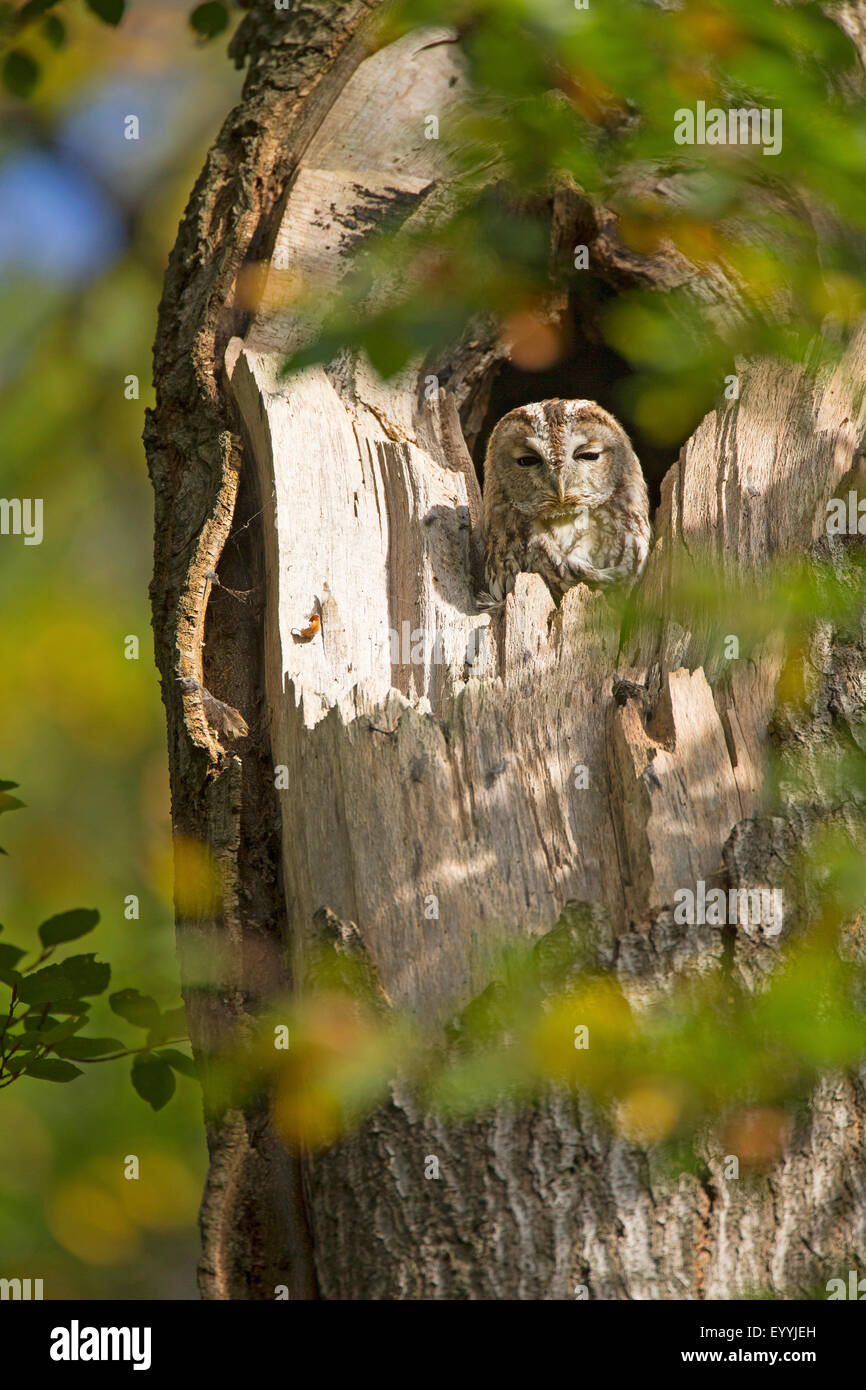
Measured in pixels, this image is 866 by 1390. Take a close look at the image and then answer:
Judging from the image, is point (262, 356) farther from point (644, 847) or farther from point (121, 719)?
point (121, 719)

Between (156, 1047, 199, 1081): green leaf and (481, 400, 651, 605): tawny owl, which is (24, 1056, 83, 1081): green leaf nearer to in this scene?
(156, 1047, 199, 1081): green leaf

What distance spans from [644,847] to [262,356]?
2.07 meters

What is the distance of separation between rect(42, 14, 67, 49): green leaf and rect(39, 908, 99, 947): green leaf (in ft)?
12.6

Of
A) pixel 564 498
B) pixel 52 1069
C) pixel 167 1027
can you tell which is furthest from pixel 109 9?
pixel 52 1069

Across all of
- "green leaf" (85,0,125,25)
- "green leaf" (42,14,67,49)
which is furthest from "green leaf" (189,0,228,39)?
"green leaf" (42,14,67,49)

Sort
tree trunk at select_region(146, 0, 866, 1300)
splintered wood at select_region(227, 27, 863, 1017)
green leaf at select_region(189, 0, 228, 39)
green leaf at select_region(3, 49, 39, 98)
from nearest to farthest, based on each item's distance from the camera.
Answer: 1. tree trunk at select_region(146, 0, 866, 1300)
2. splintered wood at select_region(227, 27, 863, 1017)
3. green leaf at select_region(3, 49, 39, 98)
4. green leaf at select_region(189, 0, 228, 39)

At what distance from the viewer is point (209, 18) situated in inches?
198

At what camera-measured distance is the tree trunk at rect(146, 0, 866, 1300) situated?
2.15 meters

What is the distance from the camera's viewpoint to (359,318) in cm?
218

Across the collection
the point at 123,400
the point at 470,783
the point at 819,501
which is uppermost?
the point at 123,400

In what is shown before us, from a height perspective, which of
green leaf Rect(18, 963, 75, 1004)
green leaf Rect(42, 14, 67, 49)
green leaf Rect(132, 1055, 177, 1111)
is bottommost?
green leaf Rect(132, 1055, 177, 1111)

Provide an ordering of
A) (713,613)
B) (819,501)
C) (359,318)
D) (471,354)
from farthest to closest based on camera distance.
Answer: (471,354)
(819,501)
(713,613)
(359,318)

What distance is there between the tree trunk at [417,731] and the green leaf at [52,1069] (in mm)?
312

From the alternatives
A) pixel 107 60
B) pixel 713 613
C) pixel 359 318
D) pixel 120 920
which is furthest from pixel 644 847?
pixel 107 60
